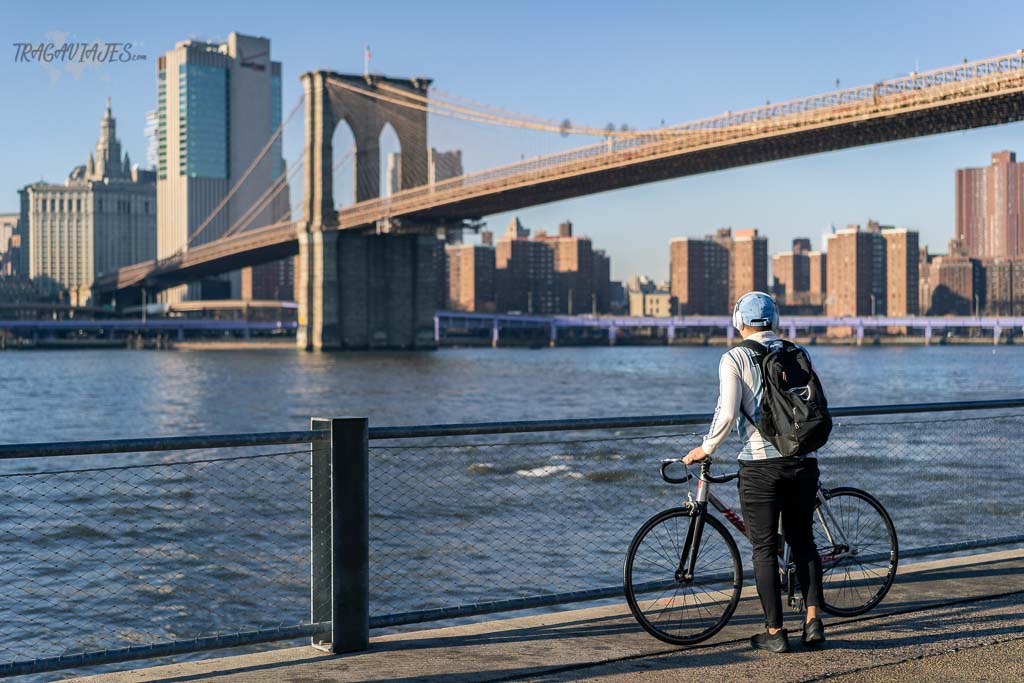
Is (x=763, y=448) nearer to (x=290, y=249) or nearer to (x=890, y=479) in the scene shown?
(x=890, y=479)

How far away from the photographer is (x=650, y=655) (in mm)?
5086

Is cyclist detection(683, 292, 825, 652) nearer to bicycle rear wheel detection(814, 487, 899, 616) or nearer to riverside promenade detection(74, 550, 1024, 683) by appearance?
riverside promenade detection(74, 550, 1024, 683)

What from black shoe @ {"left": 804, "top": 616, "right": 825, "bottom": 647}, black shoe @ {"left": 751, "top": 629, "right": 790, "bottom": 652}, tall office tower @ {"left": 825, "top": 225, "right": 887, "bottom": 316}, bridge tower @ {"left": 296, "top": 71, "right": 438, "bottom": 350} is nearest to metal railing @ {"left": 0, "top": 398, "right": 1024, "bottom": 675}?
black shoe @ {"left": 751, "top": 629, "right": 790, "bottom": 652}

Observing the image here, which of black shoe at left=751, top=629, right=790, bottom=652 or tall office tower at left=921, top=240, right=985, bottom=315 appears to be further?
tall office tower at left=921, top=240, right=985, bottom=315

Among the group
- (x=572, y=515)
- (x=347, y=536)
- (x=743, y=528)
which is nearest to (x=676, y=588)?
(x=743, y=528)

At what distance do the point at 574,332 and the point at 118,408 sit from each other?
12402 centimetres

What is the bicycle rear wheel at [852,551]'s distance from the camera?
18.8ft

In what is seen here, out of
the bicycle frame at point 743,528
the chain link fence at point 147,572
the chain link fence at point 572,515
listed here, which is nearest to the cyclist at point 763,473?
the bicycle frame at point 743,528

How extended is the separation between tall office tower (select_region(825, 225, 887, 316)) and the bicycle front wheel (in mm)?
187593

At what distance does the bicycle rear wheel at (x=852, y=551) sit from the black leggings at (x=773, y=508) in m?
0.46

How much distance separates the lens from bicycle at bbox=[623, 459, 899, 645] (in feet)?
17.2

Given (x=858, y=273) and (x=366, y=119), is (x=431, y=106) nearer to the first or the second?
(x=366, y=119)

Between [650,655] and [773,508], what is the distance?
2.58 ft

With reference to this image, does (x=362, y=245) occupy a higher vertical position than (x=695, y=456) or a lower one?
higher
